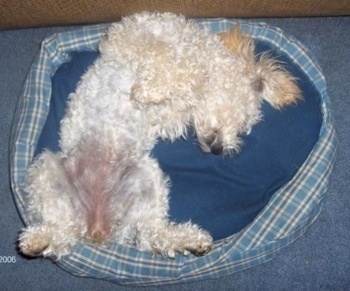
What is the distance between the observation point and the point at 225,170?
9.30ft

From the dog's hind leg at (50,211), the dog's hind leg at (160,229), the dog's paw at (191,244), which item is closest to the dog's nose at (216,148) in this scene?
the dog's hind leg at (160,229)

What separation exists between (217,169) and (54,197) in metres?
0.95

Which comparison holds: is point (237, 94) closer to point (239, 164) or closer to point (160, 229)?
point (239, 164)

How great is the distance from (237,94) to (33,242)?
1.19 m

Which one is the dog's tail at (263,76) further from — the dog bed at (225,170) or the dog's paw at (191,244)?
the dog's paw at (191,244)

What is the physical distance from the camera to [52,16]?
2.84 metres

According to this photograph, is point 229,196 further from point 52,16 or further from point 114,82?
point 52,16

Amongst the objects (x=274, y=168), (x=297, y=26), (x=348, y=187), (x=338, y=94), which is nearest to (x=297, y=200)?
(x=274, y=168)

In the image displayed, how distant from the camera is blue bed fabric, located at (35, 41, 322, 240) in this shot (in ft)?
9.14

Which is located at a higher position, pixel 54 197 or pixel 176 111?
pixel 176 111

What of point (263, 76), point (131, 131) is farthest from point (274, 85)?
point (131, 131)

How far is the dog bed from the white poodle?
29 cm

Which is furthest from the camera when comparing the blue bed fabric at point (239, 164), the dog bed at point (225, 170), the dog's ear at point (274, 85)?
the blue bed fabric at point (239, 164)

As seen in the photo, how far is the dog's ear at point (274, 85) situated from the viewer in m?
2.41
